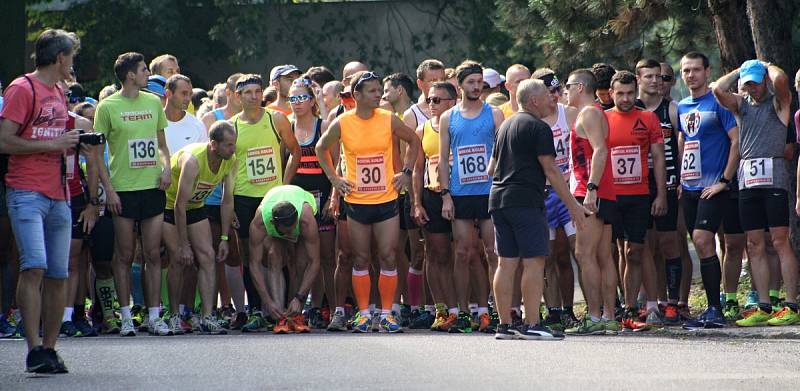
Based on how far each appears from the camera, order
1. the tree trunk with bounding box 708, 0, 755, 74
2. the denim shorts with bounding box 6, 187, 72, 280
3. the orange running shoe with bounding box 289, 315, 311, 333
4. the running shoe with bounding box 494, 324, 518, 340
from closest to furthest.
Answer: the denim shorts with bounding box 6, 187, 72, 280 → the running shoe with bounding box 494, 324, 518, 340 → the orange running shoe with bounding box 289, 315, 311, 333 → the tree trunk with bounding box 708, 0, 755, 74

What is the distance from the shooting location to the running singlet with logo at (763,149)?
1241cm

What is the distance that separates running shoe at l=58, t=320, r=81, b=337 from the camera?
12281mm

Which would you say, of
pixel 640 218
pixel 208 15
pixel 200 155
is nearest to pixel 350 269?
pixel 200 155

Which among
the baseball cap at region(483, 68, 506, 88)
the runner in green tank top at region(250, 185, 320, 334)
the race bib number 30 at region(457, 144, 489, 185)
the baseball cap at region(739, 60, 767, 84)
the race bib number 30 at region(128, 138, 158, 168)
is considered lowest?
the runner in green tank top at region(250, 185, 320, 334)

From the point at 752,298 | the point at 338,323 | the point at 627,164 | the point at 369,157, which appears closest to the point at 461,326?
the point at 338,323

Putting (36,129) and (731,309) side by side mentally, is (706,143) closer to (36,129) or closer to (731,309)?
(731,309)

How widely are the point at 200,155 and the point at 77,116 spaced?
3.58 feet

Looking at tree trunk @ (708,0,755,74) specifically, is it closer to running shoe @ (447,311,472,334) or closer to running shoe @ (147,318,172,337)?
running shoe @ (447,311,472,334)

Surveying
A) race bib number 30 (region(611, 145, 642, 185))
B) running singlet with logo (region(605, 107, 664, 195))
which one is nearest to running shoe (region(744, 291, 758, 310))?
running singlet with logo (region(605, 107, 664, 195))

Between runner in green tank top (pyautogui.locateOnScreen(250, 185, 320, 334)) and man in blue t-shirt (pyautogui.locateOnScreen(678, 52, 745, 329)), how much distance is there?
3.23 meters

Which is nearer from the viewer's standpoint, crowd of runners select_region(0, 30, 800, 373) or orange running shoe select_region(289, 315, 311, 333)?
crowd of runners select_region(0, 30, 800, 373)

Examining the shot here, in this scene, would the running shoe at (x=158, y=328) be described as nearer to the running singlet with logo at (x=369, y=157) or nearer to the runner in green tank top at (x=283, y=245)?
the runner in green tank top at (x=283, y=245)

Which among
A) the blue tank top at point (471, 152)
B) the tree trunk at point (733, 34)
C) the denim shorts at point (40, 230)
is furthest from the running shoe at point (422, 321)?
the denim shorts at point (40, 230)

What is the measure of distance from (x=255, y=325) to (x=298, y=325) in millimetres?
547
